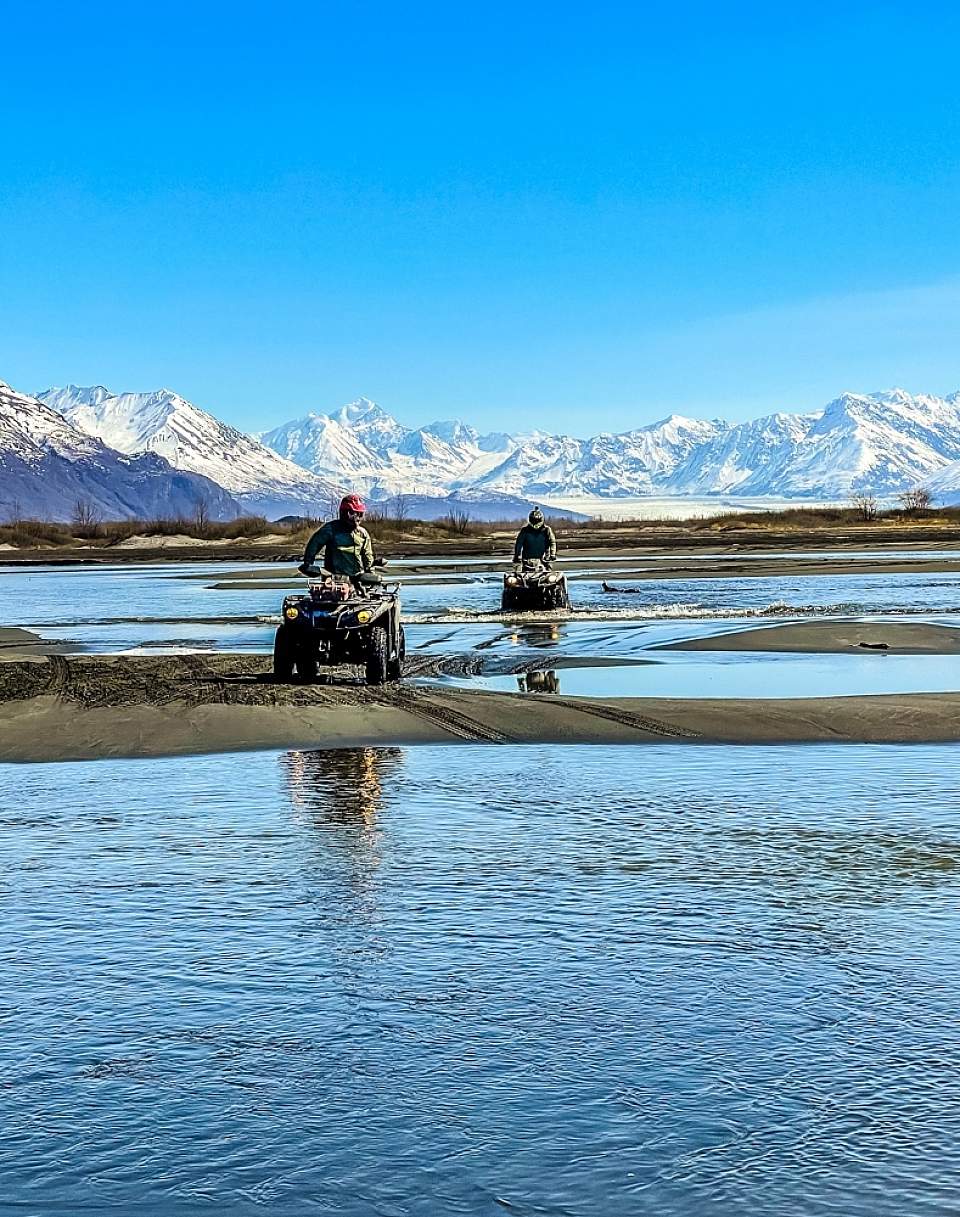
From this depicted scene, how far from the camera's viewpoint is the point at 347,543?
20875 mm

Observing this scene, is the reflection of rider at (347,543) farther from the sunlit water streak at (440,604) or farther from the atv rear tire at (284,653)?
the sunlit water streak at (440,604)

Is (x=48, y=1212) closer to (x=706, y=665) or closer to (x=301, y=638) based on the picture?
(x=301, y=638)

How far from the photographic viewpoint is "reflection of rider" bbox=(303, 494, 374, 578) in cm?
2056

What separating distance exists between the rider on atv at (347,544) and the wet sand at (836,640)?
8.11 metres

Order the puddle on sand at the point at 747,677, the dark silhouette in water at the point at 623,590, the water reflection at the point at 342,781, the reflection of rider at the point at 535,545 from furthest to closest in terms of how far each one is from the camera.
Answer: the dark silhouette in water at the point at 623,590 < the reflection of rider at the point at 535,545 < the puddle on sand at the point at 747,677 < the water reflection at the point at 342,781

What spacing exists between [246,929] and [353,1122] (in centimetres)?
293

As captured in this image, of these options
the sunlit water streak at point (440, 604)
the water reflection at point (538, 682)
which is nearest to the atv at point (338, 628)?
the water reflection at point (538, 682)

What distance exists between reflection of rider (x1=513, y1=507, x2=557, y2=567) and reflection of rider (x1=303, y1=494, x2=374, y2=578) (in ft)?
45.4

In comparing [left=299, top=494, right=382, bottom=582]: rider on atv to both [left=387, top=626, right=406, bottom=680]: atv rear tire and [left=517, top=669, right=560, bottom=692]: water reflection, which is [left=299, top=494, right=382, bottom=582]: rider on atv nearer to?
[left=387, top=626, right=406, bottom=680]: atv rear tire

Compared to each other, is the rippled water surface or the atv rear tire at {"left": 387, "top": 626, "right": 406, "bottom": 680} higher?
the atv rear tire at {"left": 387, "top": 626, "right": 406, "bottom": 680}

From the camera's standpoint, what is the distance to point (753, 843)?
11.0m

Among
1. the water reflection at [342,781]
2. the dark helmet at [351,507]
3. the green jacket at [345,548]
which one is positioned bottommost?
the water reflection at [342,781]

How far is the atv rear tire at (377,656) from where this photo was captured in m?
20.5

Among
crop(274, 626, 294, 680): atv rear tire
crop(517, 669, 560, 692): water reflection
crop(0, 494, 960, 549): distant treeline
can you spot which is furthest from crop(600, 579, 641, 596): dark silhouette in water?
crop(0, 494, 960, 549): distant treeline
